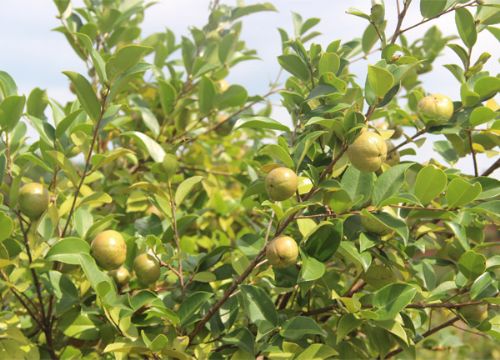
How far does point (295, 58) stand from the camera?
133cm

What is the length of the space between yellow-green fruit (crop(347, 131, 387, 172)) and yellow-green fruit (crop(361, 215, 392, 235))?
146 millimetres

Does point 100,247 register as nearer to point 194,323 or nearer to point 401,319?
point 194,323

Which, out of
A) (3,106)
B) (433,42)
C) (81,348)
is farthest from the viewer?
(433,42)

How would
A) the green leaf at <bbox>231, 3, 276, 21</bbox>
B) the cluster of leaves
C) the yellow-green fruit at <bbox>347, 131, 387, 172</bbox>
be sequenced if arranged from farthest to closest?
the green leaf at <bbox>231, 3, 276, 21</bbox>
the cluster of leaves
the yellow-green fruit at <bbox>347, 131, 387, 172</bbox>

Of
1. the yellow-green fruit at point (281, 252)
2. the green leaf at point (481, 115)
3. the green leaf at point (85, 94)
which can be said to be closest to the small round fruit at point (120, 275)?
the green leaf at point (85, 94)

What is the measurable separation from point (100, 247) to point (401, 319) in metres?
0.66

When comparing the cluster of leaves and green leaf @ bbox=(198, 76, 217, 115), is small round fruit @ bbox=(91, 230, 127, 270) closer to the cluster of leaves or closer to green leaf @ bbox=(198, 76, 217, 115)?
the cluster of leaves

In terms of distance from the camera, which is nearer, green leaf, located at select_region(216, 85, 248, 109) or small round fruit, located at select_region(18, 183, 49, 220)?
small round fruit, located at select_region(18, 183, 49, 220)

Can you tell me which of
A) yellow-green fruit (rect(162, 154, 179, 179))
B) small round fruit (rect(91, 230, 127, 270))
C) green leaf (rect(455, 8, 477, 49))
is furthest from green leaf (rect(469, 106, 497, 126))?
small round fruit (rect(91, 230, 127, 270))

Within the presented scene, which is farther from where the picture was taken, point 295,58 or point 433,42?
point 433,42

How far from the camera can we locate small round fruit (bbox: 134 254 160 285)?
128cm

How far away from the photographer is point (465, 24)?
4.44 feet

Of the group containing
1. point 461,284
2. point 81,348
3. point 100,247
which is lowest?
point 81,348

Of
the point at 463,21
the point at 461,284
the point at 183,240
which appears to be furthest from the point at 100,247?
the point at 463,21
